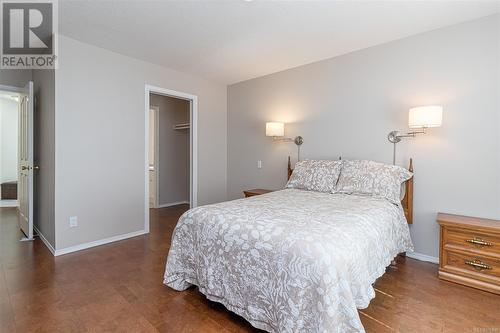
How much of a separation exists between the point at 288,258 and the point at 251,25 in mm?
2301

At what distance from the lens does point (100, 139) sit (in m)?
3.24

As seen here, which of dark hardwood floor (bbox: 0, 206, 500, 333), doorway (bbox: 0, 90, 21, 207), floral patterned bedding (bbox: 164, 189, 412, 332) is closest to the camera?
floral patterned bedding (bbox: 164, 189, 412, 332)

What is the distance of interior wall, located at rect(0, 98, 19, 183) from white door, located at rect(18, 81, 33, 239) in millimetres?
3061

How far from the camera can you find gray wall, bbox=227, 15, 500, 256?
2473 mm

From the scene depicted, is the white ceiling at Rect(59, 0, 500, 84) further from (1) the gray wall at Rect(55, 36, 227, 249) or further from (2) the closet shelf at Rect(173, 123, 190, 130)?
(2) the closet shelf at Rect(173, 123, 190, 130)

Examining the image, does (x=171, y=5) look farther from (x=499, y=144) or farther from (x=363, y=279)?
(x=499, y=144)

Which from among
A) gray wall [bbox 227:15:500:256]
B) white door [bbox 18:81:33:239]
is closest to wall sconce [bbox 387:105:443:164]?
gray wall [bbox 227:15:500:256]

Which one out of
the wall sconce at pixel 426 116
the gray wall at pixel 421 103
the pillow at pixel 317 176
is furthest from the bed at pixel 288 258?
the wall sconce at pixel 426 116

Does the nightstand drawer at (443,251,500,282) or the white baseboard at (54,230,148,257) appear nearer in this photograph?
the nightstand drawer at (443,251,500,282)

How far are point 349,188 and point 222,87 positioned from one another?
3.12m

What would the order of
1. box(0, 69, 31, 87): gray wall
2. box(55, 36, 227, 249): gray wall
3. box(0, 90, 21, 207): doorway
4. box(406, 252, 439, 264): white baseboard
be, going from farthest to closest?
box(0, 90, 21, 207): doorway, box(0, 69, 31, 87): gray wall, box(55, 36, 227, 249): gray wall, box(406, 252, 439, 264): white baseboard

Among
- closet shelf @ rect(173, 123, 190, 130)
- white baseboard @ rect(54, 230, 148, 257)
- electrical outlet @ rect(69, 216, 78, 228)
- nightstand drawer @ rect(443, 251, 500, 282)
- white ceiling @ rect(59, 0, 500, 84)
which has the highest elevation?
white ceiling @ rect(59, 0, 500, 84)

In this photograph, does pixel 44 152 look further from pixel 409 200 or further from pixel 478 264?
pixel 478 264

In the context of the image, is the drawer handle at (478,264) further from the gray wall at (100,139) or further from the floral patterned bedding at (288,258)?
the gray wall at (100,139)
